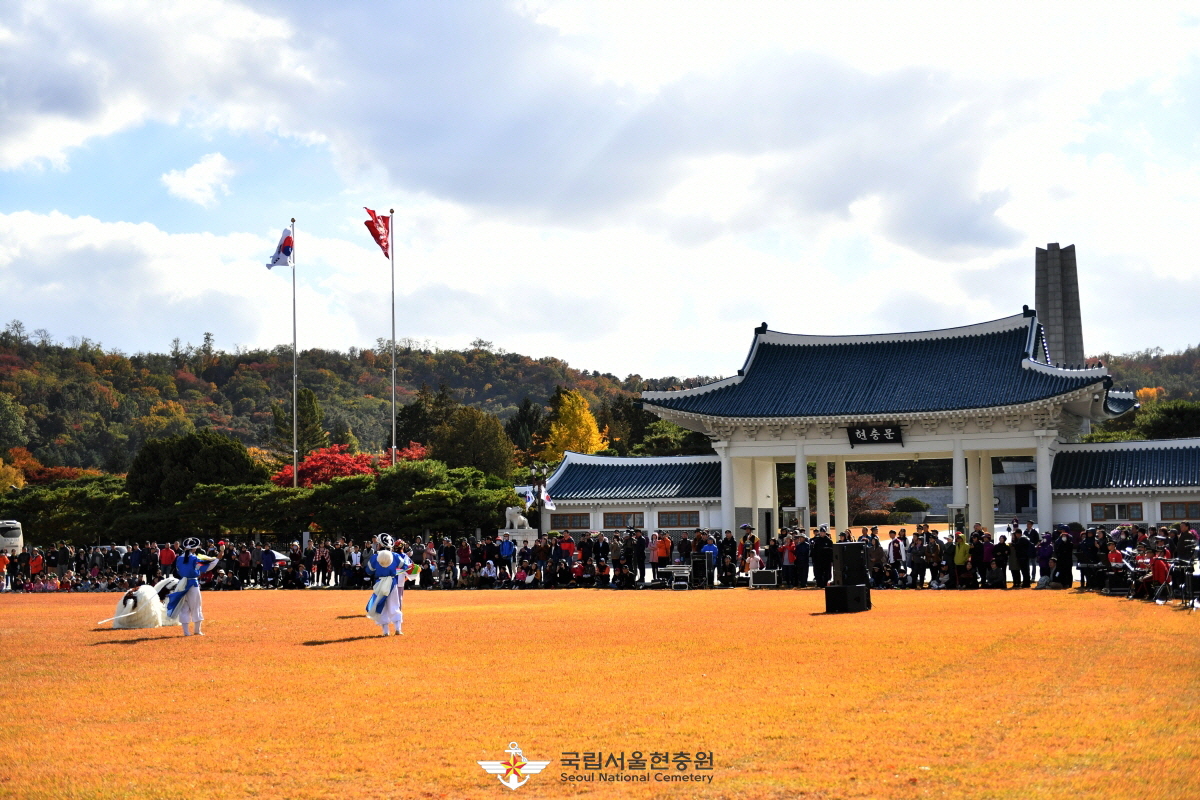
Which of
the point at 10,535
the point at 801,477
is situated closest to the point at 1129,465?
the point at 801,477

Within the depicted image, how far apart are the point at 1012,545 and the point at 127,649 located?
18.4 meters

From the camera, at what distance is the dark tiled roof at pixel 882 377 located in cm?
3550

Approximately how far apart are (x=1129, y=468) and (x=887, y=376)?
26.7 feet

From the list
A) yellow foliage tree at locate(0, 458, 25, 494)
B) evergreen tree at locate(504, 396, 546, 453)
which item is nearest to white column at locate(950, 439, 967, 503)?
evergreen tree at locate(504, 396, 546, 453)

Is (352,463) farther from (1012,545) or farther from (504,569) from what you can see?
(1012,545)

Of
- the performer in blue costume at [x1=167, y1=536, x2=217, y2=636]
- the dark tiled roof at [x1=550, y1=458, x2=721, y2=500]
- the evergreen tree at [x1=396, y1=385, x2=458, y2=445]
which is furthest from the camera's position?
the evergreen tree at [x1=396, y1=385, x2=458, y2=445]

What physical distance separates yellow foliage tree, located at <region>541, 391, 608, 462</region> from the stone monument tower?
27.1 meters

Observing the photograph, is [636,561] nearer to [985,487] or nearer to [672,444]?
[985,487]

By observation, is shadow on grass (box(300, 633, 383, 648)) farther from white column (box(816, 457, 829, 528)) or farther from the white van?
the white van

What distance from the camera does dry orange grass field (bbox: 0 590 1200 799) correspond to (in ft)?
25.2

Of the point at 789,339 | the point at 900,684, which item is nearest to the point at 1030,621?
the point at 900,684

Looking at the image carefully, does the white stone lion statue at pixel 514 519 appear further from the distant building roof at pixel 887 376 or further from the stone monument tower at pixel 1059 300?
the stone monument tower at pixel 1059 300

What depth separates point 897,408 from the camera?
118ft

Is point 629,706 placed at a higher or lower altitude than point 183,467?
lower
